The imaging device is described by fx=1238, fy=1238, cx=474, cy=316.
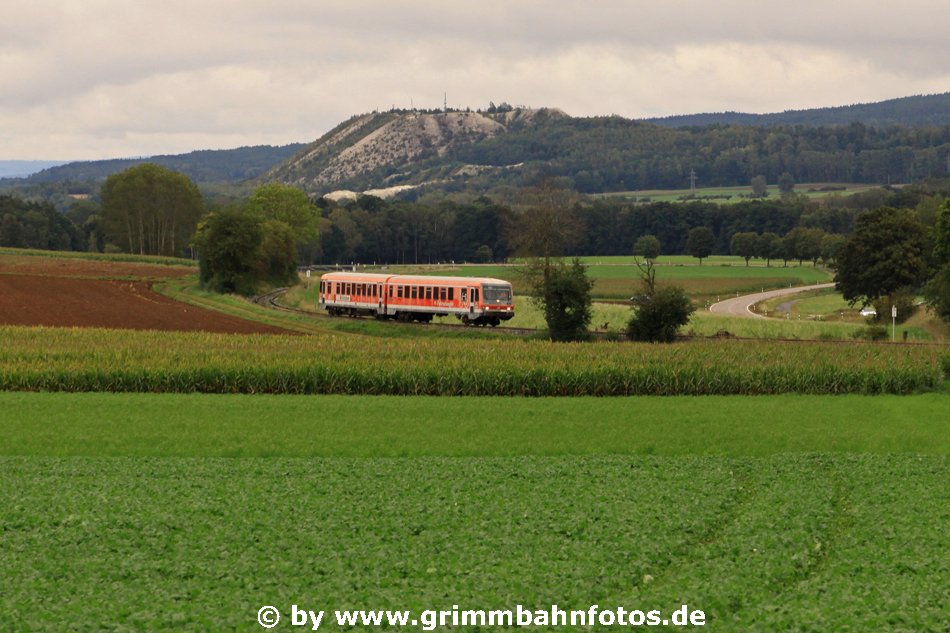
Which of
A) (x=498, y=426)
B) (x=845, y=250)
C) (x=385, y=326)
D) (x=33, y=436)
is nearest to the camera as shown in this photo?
(x=33, y=436)

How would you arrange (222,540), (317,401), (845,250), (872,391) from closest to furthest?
(222,540) → (317,401) → (872,391) → (845,250)

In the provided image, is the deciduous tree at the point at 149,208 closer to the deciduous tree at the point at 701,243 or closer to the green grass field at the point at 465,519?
the deciduous tree at the point at 701,243

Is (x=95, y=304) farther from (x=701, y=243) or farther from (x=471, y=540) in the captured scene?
(x=701, y=243)

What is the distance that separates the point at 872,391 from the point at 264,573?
3055 centimetres

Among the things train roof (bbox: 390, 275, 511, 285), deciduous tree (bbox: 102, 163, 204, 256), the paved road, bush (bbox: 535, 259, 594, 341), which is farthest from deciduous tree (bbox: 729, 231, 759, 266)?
bush (bbox: 535, 259, 594, 341)

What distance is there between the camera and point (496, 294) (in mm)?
69375

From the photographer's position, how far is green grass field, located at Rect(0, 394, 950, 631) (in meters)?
16.4

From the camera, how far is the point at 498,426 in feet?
113

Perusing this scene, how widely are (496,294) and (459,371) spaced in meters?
27.2

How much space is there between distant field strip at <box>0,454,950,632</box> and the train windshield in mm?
41555

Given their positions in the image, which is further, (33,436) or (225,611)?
(33,436)

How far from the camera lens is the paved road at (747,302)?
9494 cm

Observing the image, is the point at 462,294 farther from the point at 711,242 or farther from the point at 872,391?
the point at 711,242

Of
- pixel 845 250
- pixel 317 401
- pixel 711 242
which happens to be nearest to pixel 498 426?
pixel 317 401
